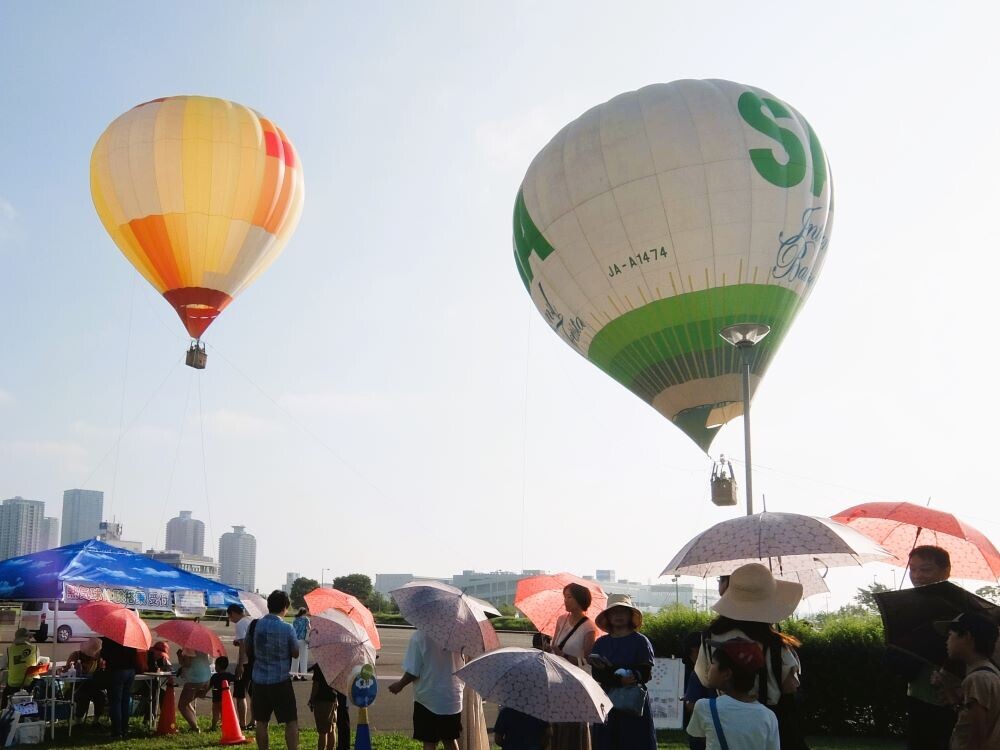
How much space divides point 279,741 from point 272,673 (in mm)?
2546

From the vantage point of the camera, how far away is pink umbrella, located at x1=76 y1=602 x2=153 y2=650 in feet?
38.8

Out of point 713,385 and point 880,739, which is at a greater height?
point 713,385

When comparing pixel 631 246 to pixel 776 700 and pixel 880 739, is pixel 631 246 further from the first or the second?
pixel 776 700

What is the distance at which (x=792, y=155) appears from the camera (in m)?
19.7

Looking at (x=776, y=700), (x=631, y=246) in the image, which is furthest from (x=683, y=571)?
(x=631, y=246)

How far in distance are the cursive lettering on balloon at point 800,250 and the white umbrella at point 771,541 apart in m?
12.2

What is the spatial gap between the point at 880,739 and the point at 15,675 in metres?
11.3

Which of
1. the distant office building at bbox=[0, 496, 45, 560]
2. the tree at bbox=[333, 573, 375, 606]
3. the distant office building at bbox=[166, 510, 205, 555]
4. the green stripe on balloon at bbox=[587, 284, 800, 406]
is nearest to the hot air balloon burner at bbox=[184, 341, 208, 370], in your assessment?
the green stripe on balloon at bbox=[587, 284, 800, 406]

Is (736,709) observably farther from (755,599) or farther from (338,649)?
(338,649)

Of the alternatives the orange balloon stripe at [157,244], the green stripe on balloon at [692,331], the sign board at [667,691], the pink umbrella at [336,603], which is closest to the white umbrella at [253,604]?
the pink umbrella at [336,603]

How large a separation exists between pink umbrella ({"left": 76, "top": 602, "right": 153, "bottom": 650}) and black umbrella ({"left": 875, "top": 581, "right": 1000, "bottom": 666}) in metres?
8.99

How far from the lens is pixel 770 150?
19.5m

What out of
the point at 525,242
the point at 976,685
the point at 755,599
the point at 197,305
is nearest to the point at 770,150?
the point at 525,242

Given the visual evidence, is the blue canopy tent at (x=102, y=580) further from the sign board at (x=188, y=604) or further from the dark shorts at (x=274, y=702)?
the dark shorts at (x=274, y=702)
